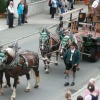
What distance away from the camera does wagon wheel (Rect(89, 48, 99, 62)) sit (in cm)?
1855

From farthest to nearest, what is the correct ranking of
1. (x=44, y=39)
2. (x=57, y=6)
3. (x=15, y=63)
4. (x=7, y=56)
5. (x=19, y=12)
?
(x=57, y=6) < (x=19, y=12) < (x=44, y=39) < (x=15, y=63) < (x=7, y=56)

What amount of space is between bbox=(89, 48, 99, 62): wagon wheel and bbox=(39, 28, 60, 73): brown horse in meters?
1.95

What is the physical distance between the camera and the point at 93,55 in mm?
18625

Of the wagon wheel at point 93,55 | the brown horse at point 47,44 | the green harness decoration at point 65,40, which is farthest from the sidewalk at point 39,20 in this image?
the green harness decoration at point 65,40

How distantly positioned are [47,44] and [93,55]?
3.08m

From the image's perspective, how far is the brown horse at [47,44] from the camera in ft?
53.0

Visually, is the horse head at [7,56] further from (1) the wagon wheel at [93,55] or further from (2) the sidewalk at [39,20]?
(2) the sidewalk at [39,20]

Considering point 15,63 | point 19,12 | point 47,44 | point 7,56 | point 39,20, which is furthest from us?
point 39,20

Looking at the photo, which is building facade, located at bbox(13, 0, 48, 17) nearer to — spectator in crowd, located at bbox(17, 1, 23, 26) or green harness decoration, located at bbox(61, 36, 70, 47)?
spectator in crowd, located at bbox(17, 1, 23, 26)

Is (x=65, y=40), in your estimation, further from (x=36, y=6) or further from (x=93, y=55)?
(x=36, y=6)

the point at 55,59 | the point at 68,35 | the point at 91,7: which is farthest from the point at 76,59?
the point at 91,7

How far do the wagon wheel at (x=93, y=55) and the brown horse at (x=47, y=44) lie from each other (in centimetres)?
195

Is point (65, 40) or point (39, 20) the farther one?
point (39, 20)

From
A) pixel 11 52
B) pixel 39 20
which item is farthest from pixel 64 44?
pixel 39 20
